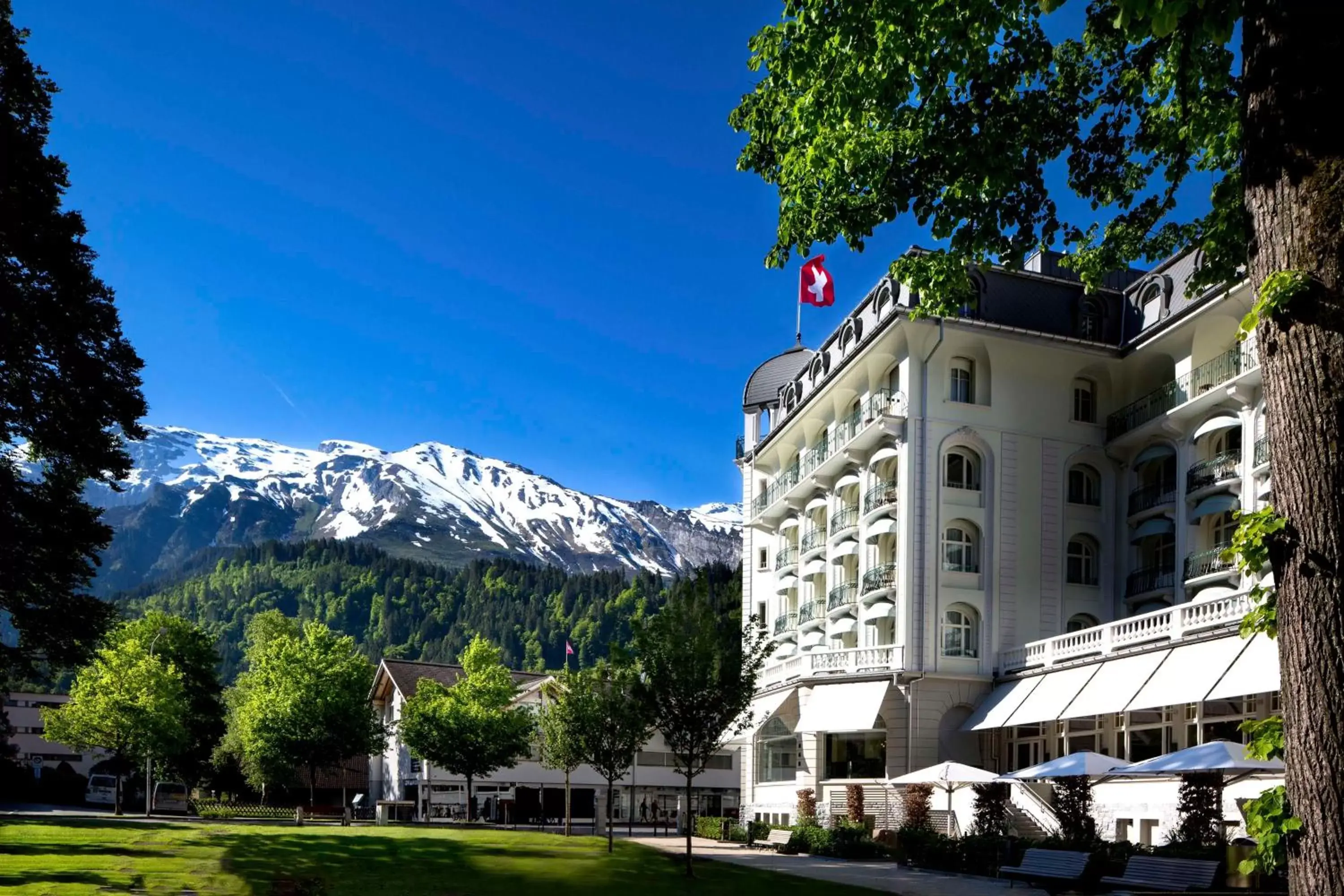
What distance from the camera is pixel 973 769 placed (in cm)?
3738

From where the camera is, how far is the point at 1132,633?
39.5m

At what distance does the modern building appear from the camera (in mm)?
88000

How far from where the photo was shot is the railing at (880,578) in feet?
162

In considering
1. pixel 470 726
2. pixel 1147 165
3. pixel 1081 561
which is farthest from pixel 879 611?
pixel 1147 165

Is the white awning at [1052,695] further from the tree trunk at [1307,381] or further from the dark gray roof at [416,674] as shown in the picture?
the dark gray roof at [416,674]

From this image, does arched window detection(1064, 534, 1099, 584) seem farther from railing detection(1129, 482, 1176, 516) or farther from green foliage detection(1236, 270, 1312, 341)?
green foliage detection(1236, 270, 1312, 341)

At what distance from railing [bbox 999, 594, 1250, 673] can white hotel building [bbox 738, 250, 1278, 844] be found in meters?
0.21

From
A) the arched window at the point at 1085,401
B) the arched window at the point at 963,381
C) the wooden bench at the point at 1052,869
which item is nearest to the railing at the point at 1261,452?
the arched window at the point at 1085,401

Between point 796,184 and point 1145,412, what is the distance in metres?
37.9

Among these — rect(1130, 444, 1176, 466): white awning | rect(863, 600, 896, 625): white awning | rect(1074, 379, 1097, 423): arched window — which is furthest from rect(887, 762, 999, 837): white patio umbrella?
rect(1074, 379, 1097, 423): arched window

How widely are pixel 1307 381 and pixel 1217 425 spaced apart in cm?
3821

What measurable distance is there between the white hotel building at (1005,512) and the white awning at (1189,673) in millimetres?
4545

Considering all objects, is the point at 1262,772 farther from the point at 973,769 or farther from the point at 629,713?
the point at 629,713

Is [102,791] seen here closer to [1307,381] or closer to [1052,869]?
[1052,869]
